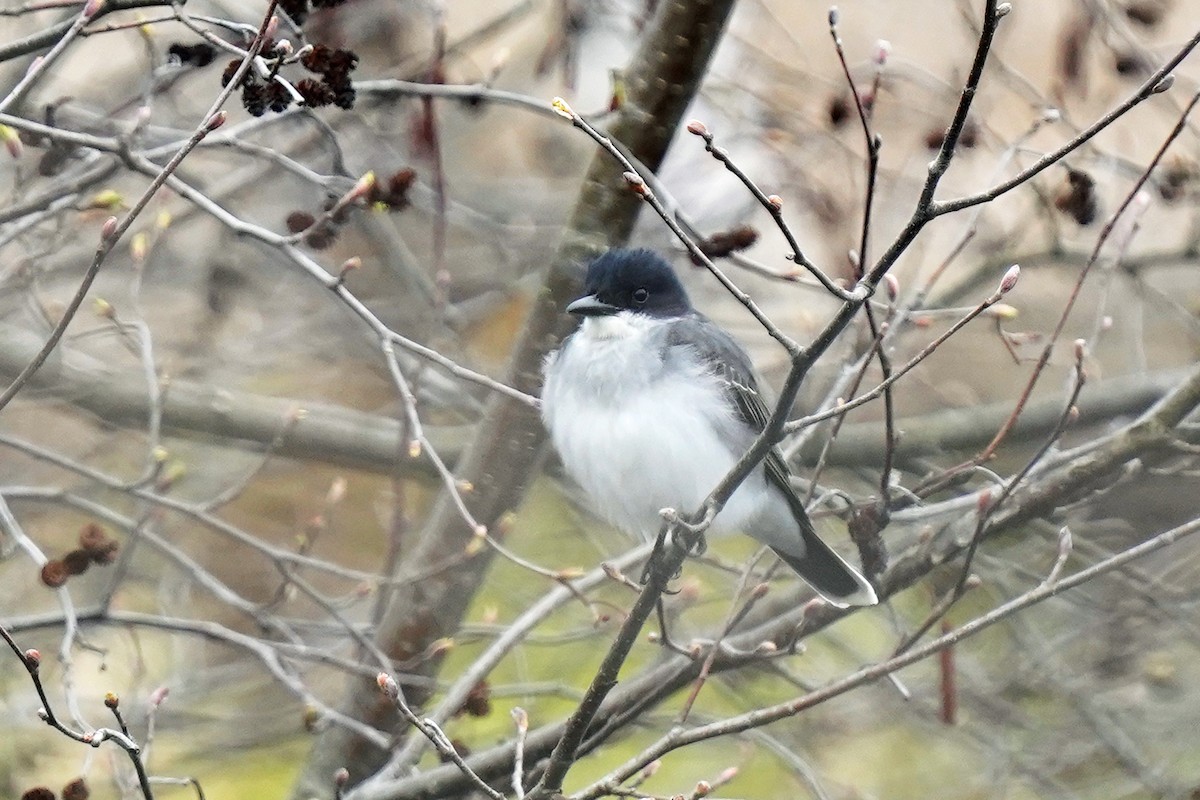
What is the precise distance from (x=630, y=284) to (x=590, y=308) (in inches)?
9.0

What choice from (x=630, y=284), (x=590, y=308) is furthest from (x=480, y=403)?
(x=590, y=308)

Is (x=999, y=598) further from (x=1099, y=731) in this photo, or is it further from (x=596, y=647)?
(x=596, y=647)

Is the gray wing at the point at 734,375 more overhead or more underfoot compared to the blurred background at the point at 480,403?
more overhead

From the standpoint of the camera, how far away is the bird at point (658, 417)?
399 cm

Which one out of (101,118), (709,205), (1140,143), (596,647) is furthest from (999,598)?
(1140,143)

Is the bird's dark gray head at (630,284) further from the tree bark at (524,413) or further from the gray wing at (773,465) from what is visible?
A: the tree bark at (524,413)

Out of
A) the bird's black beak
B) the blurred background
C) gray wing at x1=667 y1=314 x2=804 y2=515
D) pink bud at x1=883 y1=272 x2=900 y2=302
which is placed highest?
pink bud at x1=883 y1=272 x2=900 y2=302

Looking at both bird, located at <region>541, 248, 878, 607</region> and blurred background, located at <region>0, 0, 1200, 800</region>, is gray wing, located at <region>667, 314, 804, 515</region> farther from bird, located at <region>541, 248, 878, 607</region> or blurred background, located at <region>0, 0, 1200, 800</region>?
blurred background, located at <region>0, 0, 1200, 800</region>

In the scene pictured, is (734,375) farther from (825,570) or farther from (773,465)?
(825,570)

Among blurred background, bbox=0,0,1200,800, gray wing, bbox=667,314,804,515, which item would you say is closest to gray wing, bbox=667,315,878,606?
gray wing, bbox=667,314,804,515

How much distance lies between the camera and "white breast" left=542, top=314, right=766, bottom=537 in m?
3.98

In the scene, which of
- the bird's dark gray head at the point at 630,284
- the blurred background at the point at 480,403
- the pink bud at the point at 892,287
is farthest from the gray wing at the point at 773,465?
the pink bud at the point at 892,287

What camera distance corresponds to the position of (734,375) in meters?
4.20

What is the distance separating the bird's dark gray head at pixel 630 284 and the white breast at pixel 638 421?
7 centimetres
